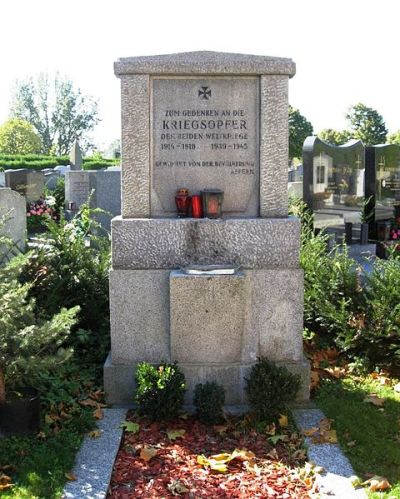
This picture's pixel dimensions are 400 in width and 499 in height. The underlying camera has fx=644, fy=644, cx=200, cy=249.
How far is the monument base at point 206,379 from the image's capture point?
469cm

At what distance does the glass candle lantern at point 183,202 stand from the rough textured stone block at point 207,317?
0.50 metres

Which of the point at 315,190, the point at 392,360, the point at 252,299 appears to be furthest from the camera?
the point at 315,190

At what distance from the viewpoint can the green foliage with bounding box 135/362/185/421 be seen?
4285mm

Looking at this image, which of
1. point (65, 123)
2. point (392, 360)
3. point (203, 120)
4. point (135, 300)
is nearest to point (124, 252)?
point (135, 300)

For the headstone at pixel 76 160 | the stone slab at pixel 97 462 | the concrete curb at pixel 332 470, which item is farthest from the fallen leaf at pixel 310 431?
the headstone at pixel 76 160

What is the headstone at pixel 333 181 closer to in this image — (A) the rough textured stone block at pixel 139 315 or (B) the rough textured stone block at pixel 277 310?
(B) the rough textured stone block at pixel 277 310

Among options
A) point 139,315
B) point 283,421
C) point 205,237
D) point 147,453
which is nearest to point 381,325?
point 283,421

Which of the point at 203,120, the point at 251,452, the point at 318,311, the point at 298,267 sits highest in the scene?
the point at 203,120

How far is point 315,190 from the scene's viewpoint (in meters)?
11.4

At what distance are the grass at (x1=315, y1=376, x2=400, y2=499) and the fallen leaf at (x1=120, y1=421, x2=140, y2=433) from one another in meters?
1.32

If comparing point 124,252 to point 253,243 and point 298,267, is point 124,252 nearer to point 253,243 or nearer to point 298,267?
point 253,243

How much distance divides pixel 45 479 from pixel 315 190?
344 inches

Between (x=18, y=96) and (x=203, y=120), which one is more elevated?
(x=18, y=96)

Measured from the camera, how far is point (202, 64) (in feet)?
15.4
